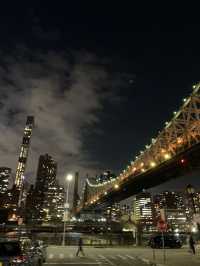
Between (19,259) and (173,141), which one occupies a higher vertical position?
(173,141)

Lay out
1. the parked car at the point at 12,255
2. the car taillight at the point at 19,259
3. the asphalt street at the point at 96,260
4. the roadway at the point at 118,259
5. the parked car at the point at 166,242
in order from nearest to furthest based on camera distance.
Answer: the parked car at the point at 12,255 < the car taillight at the point at 19,259 < the asphalt street at the point at 96,260 < the roadway at the point at 118,259 < the parked car at the point at 166,242

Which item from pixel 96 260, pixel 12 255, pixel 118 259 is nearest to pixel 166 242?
pixel 118 259

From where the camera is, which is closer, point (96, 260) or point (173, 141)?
point (96, 260)

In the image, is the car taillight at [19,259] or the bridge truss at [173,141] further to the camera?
the bridge truss at [173,141]

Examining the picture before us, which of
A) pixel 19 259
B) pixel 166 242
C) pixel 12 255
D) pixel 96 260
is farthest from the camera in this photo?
pixel 166 242

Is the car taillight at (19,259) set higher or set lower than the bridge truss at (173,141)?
lower

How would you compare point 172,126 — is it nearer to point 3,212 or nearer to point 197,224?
point 197,224

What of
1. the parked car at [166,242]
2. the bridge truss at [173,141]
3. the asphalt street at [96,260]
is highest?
the bridge truss at [173,141]

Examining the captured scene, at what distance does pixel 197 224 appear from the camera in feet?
71.5

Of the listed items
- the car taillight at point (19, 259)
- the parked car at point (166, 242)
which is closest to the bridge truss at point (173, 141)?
the parked car at point (166, 242)

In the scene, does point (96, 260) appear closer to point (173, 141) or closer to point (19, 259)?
point (19, 259)

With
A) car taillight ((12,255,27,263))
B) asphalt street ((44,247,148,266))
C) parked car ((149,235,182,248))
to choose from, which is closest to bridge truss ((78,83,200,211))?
parked car ((149,235,182,248))

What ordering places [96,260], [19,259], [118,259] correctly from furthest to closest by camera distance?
[118,259], [96,260], [19,259]

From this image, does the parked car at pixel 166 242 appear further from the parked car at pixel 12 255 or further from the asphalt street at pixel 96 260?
the parked car at pixel 12 255
